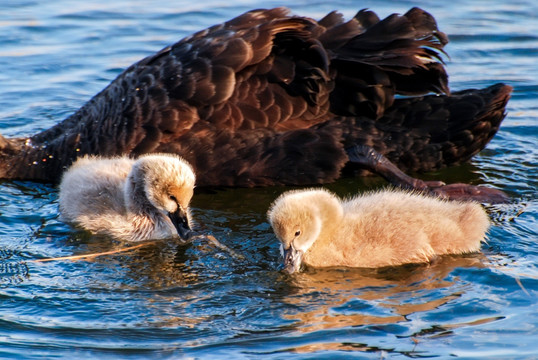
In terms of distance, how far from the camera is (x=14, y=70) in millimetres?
10242

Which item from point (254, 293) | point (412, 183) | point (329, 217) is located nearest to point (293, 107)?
point (412, 183)

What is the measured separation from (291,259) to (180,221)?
94 centimetres

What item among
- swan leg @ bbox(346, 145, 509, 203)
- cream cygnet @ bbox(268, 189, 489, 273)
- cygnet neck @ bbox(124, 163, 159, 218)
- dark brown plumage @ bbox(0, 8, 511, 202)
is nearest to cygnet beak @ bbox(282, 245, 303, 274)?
cream cygnet @ bbox(268, 189, 489, 273)

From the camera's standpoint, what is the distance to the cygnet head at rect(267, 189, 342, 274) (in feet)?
17.0

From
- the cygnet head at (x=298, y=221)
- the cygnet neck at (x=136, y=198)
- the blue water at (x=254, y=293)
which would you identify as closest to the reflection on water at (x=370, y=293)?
the blue water at (x=254, y=293)

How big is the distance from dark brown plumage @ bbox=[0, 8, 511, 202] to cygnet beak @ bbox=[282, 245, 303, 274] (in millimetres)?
1722

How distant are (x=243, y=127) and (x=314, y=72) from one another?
69 cm

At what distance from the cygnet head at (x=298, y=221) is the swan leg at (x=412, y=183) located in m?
1.46

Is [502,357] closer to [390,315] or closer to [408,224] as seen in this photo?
[390,315]

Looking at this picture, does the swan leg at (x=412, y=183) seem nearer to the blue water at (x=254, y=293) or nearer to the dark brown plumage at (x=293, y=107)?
the dark brown plumage at (x=293, y=107)

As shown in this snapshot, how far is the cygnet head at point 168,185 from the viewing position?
578cm

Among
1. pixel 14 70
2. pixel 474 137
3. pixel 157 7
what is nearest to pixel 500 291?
pixel 474 137

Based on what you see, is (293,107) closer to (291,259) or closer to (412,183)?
(412,183)

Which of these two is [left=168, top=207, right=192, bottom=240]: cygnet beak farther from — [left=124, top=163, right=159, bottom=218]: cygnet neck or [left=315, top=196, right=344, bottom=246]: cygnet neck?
[left=315, top=196, right=344, bottom=246]: cygnet neck
